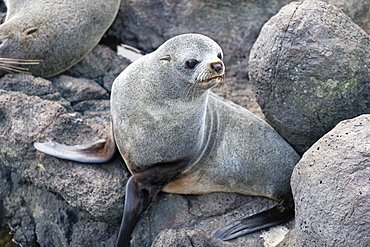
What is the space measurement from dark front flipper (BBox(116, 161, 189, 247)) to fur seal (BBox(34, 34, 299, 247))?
0.01 meters

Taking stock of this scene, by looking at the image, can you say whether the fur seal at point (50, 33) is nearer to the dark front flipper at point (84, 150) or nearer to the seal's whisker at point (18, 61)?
the seal's whisker at point (18, 61)

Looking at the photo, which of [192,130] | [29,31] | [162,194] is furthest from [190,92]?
[29,31]

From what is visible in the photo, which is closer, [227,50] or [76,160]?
[76,160]

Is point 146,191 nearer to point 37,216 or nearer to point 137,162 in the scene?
point 137,162

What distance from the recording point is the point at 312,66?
240 inches

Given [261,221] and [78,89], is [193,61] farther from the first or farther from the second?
[78,89]

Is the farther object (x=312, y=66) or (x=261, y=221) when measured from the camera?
(x=261, y=221)

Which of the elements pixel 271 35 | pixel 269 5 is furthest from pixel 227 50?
pixel 271 35

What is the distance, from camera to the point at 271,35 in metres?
6.21

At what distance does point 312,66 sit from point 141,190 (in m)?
2.18

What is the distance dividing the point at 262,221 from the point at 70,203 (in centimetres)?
208

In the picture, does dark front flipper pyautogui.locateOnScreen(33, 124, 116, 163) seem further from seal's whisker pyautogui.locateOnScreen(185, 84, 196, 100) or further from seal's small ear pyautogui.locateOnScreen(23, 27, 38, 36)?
seal's small ear pyautogui.locateOnScreen(23, 27, 38, 36)

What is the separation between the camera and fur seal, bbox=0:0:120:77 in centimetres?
774

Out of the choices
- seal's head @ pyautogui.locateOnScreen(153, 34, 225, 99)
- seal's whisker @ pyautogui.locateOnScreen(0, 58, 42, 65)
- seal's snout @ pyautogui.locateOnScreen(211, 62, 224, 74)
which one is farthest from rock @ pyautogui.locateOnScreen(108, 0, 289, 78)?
seal's snout @ pyautogui.locateOnScreen(211, 62, 224, 74)
